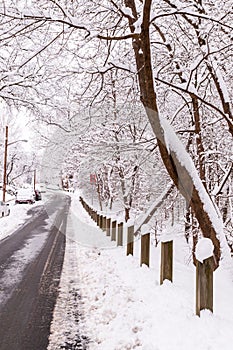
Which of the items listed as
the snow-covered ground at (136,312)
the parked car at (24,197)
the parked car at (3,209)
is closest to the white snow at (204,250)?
the snow-covered ground at (136,312)

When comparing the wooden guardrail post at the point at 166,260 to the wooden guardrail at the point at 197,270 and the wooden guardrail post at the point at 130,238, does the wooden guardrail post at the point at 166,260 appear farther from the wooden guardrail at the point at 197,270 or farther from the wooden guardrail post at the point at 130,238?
the wooden guardrail post at the point at 130,238

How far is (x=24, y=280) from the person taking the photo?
8086 mm

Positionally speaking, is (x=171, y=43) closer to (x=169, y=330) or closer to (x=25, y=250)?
(x=169, y=330)

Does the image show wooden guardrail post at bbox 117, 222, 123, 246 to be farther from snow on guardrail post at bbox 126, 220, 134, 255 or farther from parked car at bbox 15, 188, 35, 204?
parked car at bbox 15, 188, 35, 204

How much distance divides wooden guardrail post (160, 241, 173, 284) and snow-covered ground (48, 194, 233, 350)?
130 mm

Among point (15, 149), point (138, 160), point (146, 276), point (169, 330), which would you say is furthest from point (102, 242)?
point (15, 149)

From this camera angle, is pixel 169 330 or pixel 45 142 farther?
pixel 45 142

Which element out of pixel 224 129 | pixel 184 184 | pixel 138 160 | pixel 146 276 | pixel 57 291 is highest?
pixel 224 129

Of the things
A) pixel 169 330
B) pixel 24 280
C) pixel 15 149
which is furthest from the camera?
pixel 15 149

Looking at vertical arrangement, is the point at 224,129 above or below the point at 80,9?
below

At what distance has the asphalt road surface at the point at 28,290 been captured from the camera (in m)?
4.97

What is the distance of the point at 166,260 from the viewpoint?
5828mm

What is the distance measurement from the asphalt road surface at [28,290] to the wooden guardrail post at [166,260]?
74.8 inches

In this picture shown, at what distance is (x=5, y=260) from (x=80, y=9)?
686 centimetres
